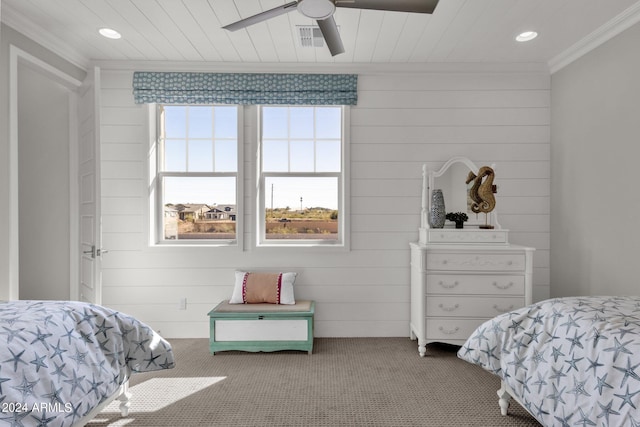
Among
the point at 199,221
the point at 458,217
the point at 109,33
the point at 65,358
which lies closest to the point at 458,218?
the point at 458,217

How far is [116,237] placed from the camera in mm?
3434

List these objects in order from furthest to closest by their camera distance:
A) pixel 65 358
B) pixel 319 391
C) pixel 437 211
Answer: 1. pixel 437 211
2. pixel 319 391
3. pixel 65 358

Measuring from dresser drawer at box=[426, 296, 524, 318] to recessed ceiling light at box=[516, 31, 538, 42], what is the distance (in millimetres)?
2065

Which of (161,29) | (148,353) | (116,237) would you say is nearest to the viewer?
(148,353)

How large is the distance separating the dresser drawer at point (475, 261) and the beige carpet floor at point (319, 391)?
0.76 meters

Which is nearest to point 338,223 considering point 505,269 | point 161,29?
point 505,269

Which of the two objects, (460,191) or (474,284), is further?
(460,191)

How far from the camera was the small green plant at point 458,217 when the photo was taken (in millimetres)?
3232

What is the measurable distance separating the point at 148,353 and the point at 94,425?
20.9 inches

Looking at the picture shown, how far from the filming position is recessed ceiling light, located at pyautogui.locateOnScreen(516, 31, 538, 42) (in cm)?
280

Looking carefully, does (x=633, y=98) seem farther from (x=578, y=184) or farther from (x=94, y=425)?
(x=94, y=425)

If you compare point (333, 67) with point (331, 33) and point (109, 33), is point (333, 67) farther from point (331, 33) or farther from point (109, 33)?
point (109, 33)

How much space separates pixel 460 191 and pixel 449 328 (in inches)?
48.1

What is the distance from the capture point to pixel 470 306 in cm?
296
